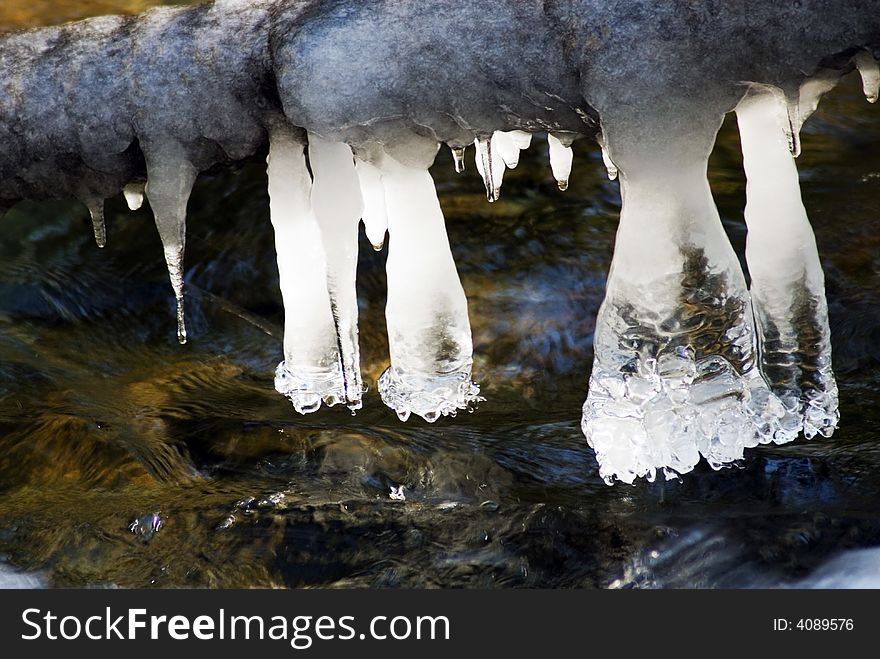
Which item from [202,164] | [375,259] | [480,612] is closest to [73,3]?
[375,259]

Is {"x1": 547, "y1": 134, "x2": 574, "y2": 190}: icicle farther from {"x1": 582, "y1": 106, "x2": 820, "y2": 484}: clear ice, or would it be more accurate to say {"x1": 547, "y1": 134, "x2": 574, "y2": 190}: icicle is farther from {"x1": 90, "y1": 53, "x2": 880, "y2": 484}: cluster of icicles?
{"x1": 582, "y1": 106, "x2": 820, "y2": 484}: clear ice

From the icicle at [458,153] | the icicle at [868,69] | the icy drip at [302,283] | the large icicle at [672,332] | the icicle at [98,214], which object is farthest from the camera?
the icicle at [98,214]

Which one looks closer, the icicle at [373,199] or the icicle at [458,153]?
the icicle at [458,153]

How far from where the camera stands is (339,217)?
88.3 inches

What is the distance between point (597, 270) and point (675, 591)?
1.63m

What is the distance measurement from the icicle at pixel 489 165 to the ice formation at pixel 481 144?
0.01 meters

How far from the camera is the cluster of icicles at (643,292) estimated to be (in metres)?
1.87

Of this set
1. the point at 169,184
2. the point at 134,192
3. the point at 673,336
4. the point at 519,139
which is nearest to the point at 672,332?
the point at 673,336

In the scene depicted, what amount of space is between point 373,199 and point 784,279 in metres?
0.79

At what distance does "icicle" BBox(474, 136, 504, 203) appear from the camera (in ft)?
6.66

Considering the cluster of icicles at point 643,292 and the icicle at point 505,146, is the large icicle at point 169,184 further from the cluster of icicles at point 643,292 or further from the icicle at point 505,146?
the icicle at point 505,146

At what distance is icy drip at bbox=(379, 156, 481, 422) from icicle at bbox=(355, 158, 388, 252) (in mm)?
45

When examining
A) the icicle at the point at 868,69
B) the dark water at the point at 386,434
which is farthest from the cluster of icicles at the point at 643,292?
the dark water at the point at 386,434

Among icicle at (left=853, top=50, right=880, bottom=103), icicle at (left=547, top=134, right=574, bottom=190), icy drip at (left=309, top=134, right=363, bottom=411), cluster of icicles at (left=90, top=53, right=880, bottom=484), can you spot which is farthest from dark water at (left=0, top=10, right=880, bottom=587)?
icicle at (left=853, top=50, right=880, bottom=103)
